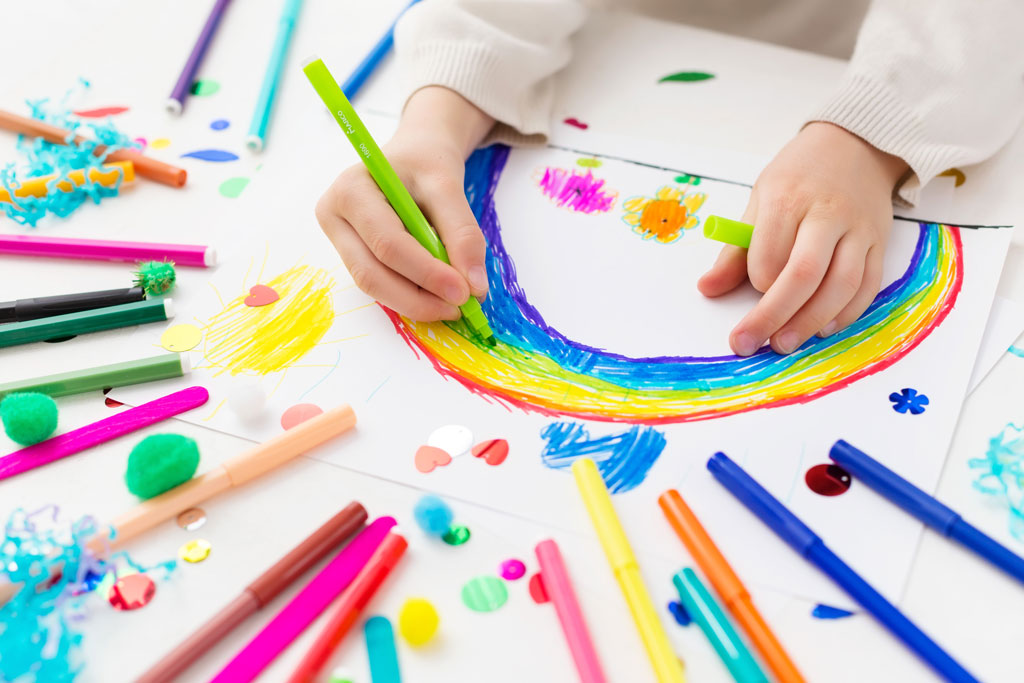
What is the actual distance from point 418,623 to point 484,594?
4 centimetres

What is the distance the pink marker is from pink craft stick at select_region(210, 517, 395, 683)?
96 mm

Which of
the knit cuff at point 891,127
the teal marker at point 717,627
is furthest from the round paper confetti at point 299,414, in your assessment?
the knit cuff at point 891,127

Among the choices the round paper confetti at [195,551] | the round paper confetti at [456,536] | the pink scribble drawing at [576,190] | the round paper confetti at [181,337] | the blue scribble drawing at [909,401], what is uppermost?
the pink scribble drawing at [576,190]

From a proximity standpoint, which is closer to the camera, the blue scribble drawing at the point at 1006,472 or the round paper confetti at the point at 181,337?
the blue scribble drawing at the point at 1006,472

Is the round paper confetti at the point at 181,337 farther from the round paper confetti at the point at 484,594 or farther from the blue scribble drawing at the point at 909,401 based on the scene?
the blue scribble drawing at the point at 909,401

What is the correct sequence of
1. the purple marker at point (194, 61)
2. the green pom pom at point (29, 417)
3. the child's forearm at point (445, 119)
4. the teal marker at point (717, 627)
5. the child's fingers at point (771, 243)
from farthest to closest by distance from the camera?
1. the purple marker at point (194, 61)
2. the child's forearm at point (445, 119)
3. the child's fingers at point (771, 243)
4. the green pom pom at point (29, 417)
5. the teal marker at point (717, 627)

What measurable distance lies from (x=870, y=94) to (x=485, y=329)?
1.28 feet

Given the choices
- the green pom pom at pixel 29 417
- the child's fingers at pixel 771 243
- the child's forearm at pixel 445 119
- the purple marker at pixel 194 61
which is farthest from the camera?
the purple marker at pixel 194 61

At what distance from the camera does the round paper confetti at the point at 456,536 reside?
474 millimetres

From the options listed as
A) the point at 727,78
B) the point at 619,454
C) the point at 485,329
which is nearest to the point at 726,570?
the point at 619,454

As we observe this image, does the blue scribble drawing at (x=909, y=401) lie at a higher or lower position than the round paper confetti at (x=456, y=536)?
lower

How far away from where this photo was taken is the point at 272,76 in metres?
0.85

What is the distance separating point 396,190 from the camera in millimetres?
611

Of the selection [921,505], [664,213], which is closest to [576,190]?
[664,213]
